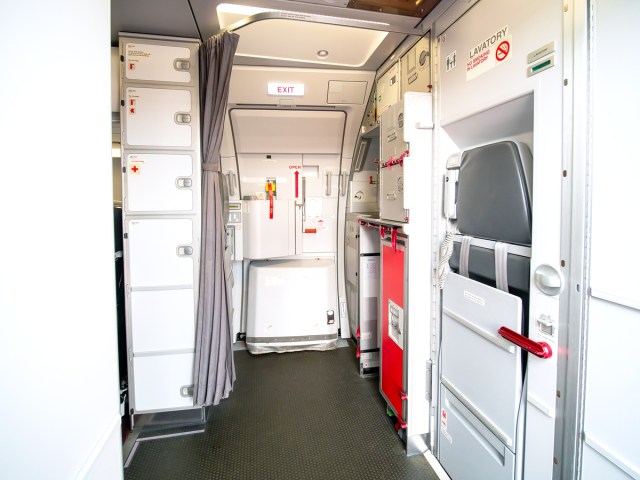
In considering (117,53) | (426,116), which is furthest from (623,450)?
(117,53)

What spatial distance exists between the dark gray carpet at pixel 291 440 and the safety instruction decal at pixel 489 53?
2.40m

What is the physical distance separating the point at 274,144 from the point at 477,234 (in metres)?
2.75

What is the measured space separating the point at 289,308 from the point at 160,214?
190 centimetres

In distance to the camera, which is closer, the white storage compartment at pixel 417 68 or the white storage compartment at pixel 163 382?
the white storage compartment at pixel 417 68

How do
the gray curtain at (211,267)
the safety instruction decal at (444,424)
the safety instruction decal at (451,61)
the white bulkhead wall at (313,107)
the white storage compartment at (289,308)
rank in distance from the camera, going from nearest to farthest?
the safety instruction decal at (451,61) → the safety instruction decal at (444,424) → the gray curtain at (211,267) → the white bulkhead wall at (313,107) → the white storage compartment at (289,308)

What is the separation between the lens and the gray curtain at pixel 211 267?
2402 mm

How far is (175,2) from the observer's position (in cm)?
199

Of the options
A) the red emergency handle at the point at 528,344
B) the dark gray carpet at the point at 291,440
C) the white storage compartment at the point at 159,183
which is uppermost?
the white storage compartment at the point at 159,183

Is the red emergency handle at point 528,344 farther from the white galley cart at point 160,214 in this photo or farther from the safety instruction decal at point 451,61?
the white galley cart at point 160,214

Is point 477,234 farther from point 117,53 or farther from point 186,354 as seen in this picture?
point 117,53

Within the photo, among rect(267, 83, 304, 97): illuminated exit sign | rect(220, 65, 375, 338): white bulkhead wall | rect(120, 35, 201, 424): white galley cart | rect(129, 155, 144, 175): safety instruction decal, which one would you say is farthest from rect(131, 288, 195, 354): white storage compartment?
rect(267, 83, 304, 97): illuminated exit sign

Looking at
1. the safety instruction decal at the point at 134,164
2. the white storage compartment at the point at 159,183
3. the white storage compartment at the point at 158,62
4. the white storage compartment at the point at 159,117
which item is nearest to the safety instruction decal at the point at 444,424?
the white storage compartment at the point at 159,183

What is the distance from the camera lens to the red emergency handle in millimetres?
1267

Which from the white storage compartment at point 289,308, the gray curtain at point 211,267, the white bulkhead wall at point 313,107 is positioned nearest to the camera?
the gray curtain at point 211,267
